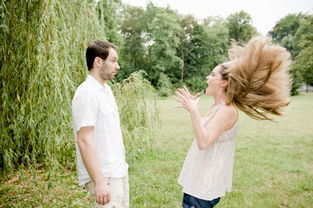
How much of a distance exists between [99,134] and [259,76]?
1375 mm

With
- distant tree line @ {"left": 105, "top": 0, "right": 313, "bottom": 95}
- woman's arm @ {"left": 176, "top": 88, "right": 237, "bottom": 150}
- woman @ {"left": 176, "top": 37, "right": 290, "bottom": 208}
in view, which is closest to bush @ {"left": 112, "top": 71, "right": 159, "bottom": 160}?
woman @ {"left": 176, "top": 37, "right": 290, "bottom": 208}

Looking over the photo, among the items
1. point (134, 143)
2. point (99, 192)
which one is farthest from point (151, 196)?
point (99, 192)

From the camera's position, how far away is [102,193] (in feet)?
6.60

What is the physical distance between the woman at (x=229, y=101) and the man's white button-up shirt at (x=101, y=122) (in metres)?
0.59

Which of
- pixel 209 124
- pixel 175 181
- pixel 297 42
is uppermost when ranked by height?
pixel 297 42

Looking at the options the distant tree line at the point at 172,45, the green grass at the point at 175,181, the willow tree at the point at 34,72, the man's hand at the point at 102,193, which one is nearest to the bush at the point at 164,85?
the distant tree line at the point at 172,45

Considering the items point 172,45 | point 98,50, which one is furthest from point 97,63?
point 172,45

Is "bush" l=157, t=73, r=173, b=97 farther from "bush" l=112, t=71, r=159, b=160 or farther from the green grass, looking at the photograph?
"bush" l=112, t=71, r=159, b=160

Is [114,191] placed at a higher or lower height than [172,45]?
lower

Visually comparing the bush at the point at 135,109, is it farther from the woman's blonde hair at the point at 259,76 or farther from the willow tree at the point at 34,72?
the woman's blonde hair at the point at 259,76

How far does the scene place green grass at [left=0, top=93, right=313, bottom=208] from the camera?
4.25 meters

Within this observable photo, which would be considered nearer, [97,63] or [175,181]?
[97,63]

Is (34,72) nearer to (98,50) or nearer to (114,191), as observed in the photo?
(98,50)

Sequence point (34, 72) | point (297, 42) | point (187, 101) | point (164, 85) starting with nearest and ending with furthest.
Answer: point (187, 101) → point (34, 72) → point (164, 85) → point (297, 42)
